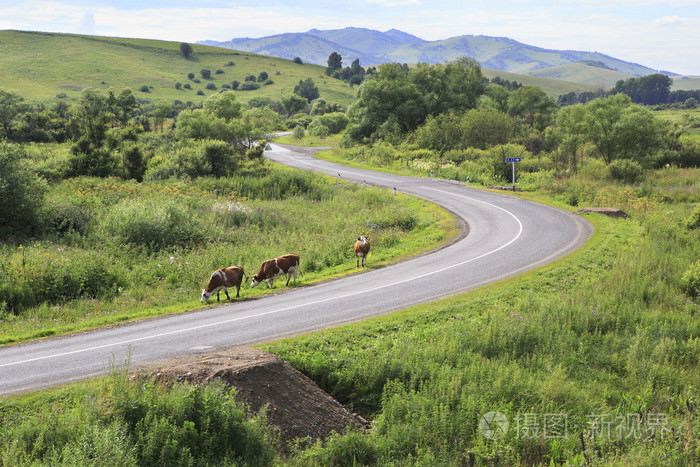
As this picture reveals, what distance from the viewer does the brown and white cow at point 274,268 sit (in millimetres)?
18719

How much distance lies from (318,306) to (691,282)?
44.7ft

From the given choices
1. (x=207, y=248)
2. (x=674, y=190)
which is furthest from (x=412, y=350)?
(x=674, y=190)

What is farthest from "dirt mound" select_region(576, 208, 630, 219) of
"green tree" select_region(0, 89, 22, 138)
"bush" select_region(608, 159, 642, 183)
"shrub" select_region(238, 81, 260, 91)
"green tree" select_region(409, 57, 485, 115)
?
"shrub" select_region(238, 81, 260, 91)

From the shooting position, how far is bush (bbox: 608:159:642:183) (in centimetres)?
3900

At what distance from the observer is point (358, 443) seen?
9.50 m

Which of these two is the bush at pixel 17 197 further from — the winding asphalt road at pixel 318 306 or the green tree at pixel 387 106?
the green tree at pixel 387 106

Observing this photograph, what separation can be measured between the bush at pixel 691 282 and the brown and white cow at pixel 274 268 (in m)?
14.4

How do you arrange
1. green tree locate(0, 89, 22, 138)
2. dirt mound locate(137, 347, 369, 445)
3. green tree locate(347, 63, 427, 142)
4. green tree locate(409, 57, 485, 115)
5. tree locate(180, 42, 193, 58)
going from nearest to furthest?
dirt mound locate(137, 347, 369, 445)
green tree locate(0, 89, 22, 138)
green tree locate(347, 63, 427, 142)
green tree locate(409, 57, 485, 115)
tree locate(180, 42, 193, 58)

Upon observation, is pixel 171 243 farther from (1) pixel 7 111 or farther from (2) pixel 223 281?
(1) pixel 7 111

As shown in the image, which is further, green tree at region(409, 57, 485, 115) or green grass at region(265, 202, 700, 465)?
green tree at region(409, 57, 485, 115)

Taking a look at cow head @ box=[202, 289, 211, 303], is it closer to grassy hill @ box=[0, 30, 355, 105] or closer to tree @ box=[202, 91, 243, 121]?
tree @ box=[202, 91, 243, 121]

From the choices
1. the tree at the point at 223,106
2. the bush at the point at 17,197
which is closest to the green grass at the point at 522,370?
the bush at the point at 17,197

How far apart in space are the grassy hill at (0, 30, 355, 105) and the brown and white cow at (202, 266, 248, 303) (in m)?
117

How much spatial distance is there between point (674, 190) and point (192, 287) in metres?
33.4
